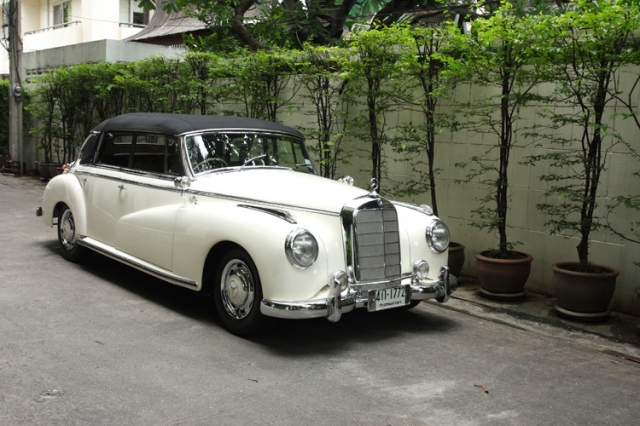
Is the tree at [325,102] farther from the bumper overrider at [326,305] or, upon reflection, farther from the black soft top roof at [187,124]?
the bumper overrider at [326,305]

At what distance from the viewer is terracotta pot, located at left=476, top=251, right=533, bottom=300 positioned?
6.67 meters

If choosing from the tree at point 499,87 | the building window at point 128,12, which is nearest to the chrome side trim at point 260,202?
the tree at point 499,87

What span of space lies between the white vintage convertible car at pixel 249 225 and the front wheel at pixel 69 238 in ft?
0.74

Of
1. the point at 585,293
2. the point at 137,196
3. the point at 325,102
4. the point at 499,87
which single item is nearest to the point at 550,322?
the point at 585,293

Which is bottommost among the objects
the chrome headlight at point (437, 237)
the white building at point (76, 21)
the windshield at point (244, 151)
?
the chrome headlight at point (437, 237)

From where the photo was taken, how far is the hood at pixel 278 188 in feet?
17.6

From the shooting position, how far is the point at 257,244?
4980 mm

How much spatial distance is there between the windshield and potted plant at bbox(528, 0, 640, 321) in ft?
8.04

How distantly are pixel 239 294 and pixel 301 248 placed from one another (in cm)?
73

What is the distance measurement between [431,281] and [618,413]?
1926 millimetres

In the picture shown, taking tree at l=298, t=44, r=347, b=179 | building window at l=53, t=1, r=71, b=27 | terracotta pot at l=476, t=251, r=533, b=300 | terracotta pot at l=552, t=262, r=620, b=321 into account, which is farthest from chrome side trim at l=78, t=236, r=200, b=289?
building window at l=53, t=1, r=71, b=27

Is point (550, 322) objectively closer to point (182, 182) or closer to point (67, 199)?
point (182, 182)

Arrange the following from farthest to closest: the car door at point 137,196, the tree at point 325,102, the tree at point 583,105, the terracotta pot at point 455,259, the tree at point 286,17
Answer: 1. the tree at point 286,17
2. the tree at point 325,102
3. the terracotta pot at point 455,259
4. the car door at point 137,196
5. the tree at point 583,105

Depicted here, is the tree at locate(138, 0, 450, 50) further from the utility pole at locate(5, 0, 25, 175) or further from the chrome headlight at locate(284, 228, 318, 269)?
the chrome headlight at locate(284, 228, 318, 269)
